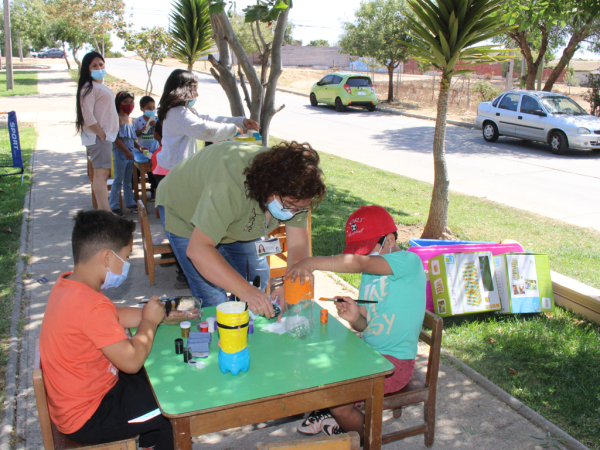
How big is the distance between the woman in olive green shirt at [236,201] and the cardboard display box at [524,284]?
99.0 inches

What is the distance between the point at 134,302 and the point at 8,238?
2.62m

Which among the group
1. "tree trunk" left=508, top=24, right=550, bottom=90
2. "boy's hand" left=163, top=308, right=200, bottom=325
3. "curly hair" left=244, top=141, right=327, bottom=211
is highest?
"tree trunk" left=508, top=24, right=550, bottom=90

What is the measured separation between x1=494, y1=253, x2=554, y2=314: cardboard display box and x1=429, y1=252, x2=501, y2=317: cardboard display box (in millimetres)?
120

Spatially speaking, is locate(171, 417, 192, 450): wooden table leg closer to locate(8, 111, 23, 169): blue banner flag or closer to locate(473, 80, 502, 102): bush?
locate(8, 111, 23, 169): blue banner flag

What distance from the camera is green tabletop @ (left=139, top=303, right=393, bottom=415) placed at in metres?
2.08

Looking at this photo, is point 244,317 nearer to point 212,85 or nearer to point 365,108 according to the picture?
point 365,108

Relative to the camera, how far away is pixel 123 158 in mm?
7562

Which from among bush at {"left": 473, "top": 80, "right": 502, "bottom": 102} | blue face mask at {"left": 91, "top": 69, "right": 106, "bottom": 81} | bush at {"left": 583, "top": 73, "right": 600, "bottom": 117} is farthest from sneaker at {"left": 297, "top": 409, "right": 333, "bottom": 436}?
bush at {"left": 473, "top": 80, "right": 502, "bottom": 102}

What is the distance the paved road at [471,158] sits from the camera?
30.3ft

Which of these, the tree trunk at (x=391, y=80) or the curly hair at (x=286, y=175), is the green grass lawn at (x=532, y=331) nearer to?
the curly hair at (x=286, y=175)

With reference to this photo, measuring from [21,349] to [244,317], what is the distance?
9.00 ft

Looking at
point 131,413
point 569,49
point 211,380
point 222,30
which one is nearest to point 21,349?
point 131,413

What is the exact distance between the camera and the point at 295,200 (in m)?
2.58

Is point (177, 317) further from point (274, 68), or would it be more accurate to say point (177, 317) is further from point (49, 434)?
point (274, 68)
